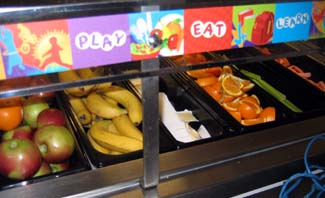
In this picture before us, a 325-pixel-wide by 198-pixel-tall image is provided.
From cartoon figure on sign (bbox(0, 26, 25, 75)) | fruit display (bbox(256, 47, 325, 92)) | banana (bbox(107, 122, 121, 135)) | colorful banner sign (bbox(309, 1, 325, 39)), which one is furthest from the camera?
fruit display (bbox(256, 47, 325, 92))

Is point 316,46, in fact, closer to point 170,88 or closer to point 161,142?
point 161,142

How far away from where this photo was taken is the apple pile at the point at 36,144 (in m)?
0.95

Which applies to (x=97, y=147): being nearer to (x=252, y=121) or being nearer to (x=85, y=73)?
(x=85, y=73)

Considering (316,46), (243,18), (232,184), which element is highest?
(243,18)

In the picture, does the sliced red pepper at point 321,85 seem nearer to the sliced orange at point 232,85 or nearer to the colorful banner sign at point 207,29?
the sliced orange at point 232,85

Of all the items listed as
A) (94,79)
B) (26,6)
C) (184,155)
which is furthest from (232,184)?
(26,6)

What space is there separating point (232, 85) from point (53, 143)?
2.32ft

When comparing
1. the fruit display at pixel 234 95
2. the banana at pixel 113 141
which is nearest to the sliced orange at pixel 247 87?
the fruit display at pixel 234 95

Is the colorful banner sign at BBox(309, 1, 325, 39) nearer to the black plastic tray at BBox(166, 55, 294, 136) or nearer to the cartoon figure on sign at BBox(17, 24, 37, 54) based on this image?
the black plastic tray at BBox(166, 55, 294, 136)

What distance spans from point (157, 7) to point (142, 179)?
0.43 meters

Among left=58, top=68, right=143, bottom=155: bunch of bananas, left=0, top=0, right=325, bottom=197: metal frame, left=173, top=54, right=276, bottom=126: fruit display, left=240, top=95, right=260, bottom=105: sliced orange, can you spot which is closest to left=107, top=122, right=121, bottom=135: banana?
left=58, top=68, right=143, bottom=155: bunch of bananas

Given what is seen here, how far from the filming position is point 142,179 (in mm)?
930

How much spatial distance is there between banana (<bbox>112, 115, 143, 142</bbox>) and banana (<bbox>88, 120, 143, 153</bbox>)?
32mm

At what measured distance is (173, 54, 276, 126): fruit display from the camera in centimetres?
133
